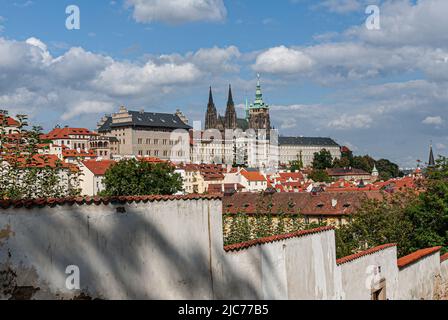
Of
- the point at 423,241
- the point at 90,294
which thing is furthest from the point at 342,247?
the point at 90,294

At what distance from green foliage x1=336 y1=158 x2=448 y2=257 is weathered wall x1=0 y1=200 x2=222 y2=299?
61.0ft

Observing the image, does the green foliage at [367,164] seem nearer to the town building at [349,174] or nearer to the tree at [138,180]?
the town building at [349,174]

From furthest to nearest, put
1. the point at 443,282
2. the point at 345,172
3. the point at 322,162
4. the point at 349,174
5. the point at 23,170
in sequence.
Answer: the point at 322,162
the point at 345,172
the point at 349,174
the point at 443,282
the point at 23,170

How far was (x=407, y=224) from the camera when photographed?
2980 cm

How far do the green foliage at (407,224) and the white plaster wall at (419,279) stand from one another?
7517mm

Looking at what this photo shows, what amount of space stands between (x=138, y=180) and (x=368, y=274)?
4955 centimetres

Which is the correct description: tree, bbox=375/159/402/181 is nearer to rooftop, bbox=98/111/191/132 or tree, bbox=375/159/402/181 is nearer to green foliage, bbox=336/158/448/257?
rooftop, bbox=98/111/191/132

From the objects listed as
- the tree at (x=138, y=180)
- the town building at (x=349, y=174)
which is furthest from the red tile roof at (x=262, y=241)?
the town building at (x=349, y=174)

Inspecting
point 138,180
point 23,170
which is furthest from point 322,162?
point 23,170

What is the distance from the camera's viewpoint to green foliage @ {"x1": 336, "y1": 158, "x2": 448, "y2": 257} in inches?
1137

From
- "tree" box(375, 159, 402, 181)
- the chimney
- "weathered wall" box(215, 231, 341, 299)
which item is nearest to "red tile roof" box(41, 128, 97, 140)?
"tree" box(375, 159, 402, 181)

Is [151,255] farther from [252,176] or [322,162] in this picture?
[322,162]

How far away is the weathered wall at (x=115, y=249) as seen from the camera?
7.88 m
